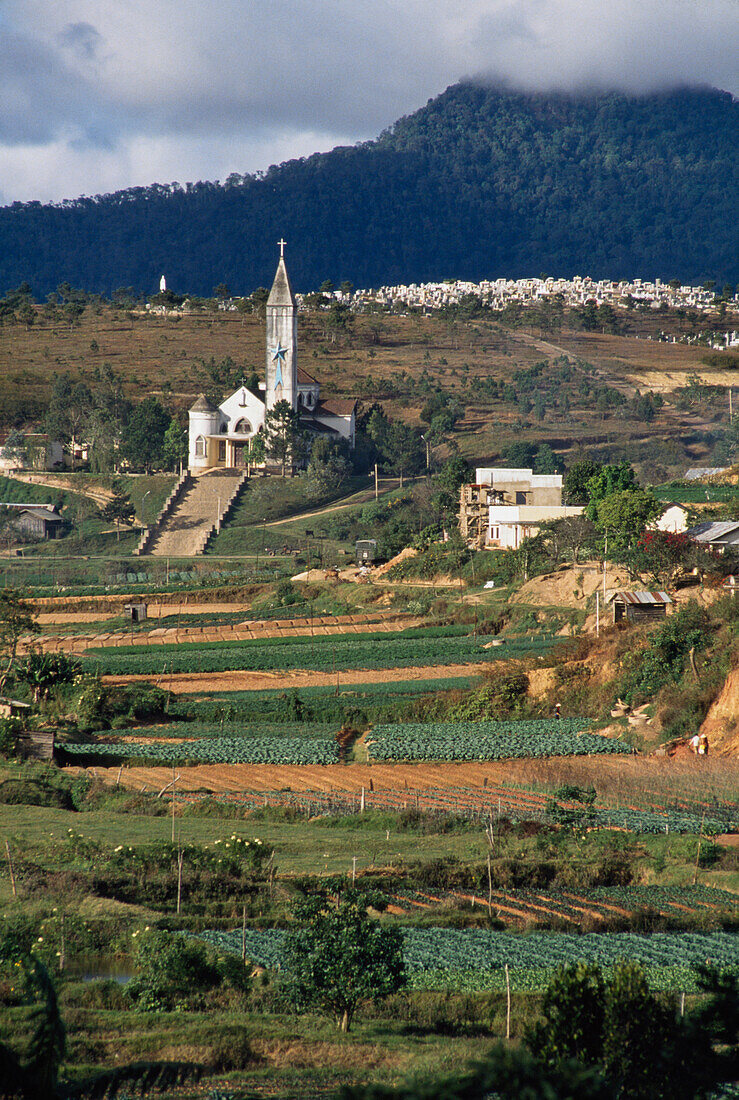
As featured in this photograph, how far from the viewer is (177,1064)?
40.1 ft

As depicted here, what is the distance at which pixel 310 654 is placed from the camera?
4159 cm

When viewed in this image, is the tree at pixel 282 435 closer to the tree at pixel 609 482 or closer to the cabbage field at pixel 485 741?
the tree at pixel 609 482

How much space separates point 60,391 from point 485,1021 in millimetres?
86535

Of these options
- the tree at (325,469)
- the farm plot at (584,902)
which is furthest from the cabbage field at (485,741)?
the tree at (325,469)

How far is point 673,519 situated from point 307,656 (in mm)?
19281

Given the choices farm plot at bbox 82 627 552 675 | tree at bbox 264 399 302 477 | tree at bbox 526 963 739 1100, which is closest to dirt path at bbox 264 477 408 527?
tree at bbox 264 399 302 477

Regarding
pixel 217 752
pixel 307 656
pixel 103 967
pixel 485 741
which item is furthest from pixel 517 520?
pixel 103 967

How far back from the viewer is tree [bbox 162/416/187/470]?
3305 inches

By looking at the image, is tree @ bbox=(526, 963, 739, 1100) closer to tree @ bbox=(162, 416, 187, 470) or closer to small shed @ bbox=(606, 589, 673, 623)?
small shed @ bbox=(606, 589, 673, 623)

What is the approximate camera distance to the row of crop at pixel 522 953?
49.9ft

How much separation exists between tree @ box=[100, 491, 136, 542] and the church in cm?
707

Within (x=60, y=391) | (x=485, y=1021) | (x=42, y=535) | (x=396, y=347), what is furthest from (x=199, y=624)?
(x=396, y=347)

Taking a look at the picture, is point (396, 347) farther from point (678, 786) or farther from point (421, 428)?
point (678, 786)

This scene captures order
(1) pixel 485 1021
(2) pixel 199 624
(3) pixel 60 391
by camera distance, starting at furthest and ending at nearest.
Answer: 1. (3) pixel 60 391
2. (2) pixel 199 624
3. (1) pixel 485 1021
